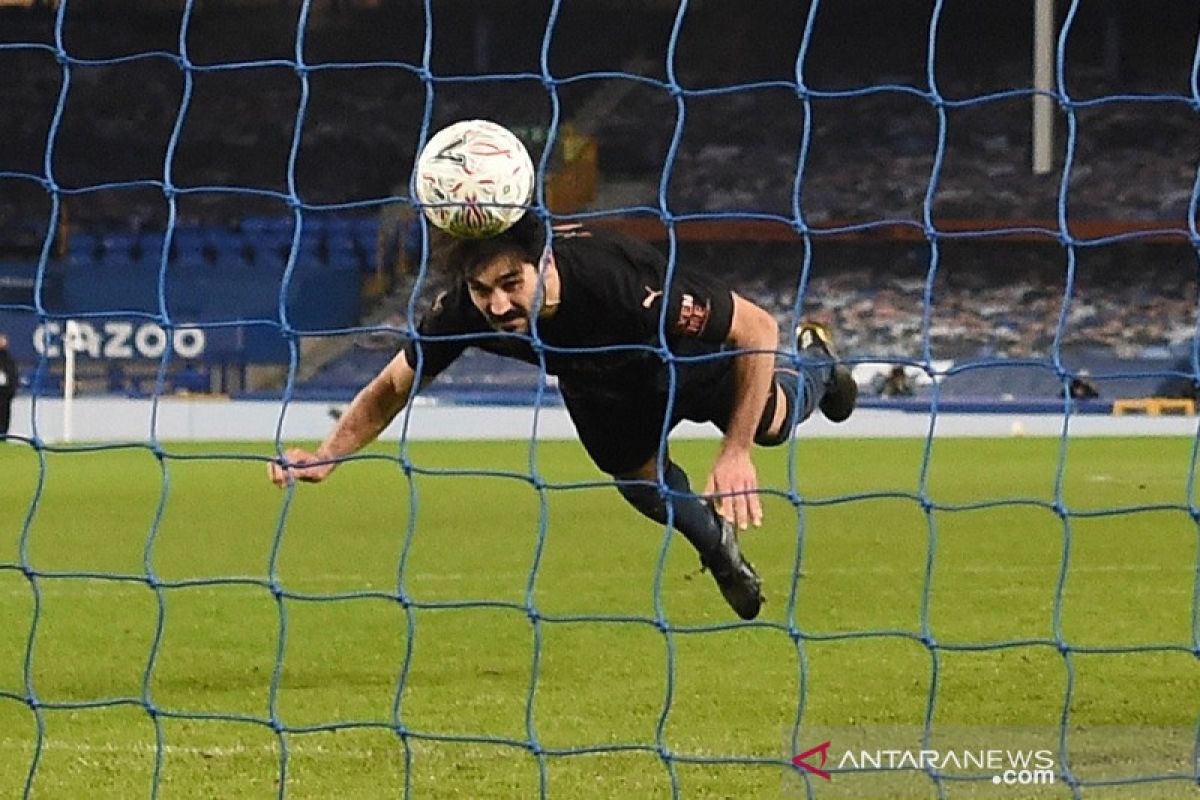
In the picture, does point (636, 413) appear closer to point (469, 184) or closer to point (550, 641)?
point (469, 184)

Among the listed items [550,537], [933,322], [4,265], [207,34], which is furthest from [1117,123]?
[550,537]

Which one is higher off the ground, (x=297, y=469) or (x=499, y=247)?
(x=499, y=247)

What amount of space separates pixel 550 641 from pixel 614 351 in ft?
10.3

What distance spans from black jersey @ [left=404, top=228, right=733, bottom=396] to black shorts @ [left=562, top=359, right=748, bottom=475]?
317mm

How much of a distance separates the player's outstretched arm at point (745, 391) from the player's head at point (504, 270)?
1.80 ft

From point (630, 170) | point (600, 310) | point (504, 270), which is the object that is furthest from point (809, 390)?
point (630, 170)

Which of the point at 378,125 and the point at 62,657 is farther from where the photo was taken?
the point at 378,125

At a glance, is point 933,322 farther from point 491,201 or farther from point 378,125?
point 491,201

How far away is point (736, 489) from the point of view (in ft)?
15.9

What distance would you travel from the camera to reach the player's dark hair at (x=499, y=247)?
495 centimetres

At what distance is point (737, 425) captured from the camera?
5.22 meters

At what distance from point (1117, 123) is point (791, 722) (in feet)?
88.6

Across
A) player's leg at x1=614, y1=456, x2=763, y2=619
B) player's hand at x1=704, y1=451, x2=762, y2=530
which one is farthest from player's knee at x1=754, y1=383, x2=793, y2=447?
player's hand at x1=704, y1=451, x2=762, y2=530

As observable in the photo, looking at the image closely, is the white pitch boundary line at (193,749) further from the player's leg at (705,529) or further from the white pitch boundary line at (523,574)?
the white pitch boundary line at (523,574)
